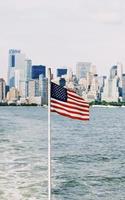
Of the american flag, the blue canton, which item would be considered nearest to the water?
the american flag

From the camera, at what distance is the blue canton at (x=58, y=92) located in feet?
59.5

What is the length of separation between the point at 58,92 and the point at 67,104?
0.59m

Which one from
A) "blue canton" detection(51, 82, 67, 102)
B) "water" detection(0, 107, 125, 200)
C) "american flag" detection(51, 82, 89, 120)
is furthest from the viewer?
"water" detection(0, 107, 125, 200)

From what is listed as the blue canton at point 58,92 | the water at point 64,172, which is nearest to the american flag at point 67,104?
the blue canton at point 58,92

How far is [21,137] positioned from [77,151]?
60.4ft

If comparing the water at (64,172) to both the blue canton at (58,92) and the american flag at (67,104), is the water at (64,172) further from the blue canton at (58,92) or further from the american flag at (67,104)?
the blue canton at (58,92)

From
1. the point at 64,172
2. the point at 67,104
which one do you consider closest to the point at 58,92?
A: the point at 67,104

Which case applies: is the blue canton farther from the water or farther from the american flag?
the water

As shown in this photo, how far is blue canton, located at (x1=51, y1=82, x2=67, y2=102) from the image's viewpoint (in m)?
18.1

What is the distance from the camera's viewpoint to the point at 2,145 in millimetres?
66625

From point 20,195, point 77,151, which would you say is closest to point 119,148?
point 77,151

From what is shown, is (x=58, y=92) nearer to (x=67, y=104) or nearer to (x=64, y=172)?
(x=67, y=104)

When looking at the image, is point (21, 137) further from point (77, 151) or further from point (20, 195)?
point (20, 195)

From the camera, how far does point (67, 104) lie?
18.7 m
